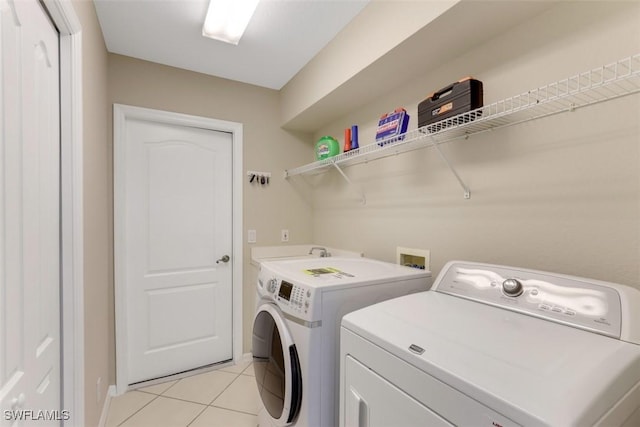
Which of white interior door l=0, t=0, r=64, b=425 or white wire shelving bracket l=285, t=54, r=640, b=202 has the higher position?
white wire shelving bracket l=285, t=54, r=640, b=202

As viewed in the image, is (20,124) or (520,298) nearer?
(20,124)

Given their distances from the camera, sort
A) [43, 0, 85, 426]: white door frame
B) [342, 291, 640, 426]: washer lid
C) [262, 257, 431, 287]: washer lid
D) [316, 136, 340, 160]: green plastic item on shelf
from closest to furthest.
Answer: [342, 291, 640, 426]: washer lid
[43, 0, 85, 426]: white door frame
[262, 257, 431, 287]: washer lid
[316, 136, 340, 160]: green plastic item on shelf

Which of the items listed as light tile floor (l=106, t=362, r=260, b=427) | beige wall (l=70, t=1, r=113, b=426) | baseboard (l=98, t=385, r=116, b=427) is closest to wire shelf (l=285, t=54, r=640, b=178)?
beige wall (l=70, t=1, r=113, b=426)

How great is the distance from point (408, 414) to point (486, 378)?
23 centimetres

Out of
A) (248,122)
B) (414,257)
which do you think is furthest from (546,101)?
(248,122)

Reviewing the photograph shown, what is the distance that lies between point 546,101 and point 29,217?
1650mm

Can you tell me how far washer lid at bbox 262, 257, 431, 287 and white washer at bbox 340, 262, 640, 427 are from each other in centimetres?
25

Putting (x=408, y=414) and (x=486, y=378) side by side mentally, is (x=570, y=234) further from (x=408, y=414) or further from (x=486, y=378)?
(x=408, y=414)

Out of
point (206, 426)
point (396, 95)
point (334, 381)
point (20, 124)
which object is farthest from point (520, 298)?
point (206, 426)

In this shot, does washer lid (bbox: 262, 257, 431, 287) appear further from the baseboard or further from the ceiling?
the ceiling

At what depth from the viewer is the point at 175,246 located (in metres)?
2.38

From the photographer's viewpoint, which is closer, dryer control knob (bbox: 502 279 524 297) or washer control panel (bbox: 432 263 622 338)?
washer control panel (bbox: 432 263 622 338)

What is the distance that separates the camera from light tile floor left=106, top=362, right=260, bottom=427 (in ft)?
6.02

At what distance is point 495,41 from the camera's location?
136 cm
